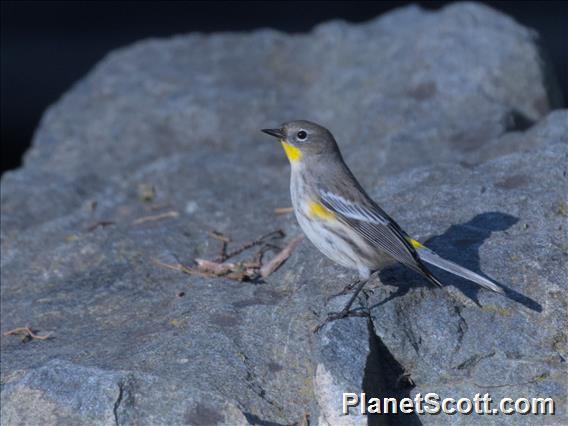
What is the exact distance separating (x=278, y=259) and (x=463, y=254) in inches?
43.8

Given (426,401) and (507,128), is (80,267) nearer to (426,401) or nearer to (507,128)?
(426,401)

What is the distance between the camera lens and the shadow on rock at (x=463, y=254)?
504 cm

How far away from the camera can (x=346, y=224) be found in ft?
17.4

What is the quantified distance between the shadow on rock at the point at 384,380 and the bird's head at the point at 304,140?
140cm

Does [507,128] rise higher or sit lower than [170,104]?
higher

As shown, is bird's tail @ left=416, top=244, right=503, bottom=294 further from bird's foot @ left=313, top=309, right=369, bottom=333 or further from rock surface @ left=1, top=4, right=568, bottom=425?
bird's foot @ left=313, top=309, right=369, bottom=333

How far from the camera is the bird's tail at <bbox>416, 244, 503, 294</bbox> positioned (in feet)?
16.0

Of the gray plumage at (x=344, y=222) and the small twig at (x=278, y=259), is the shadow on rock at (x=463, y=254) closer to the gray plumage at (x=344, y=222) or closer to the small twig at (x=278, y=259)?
the gray plumage at (x=344, y=222)

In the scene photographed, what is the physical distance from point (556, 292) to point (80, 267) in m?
2.91

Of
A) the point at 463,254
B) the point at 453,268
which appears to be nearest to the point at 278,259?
the point at 463,254

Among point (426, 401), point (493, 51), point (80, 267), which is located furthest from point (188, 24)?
point (426, 401)

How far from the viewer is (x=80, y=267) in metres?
6.19

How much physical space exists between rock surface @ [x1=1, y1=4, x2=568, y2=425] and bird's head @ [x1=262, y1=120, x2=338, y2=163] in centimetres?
58

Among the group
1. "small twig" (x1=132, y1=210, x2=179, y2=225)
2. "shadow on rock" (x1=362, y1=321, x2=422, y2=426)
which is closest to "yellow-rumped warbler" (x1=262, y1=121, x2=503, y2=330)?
"shadow on rock" (x1=362, y1=321, x2=422, y2=426)
